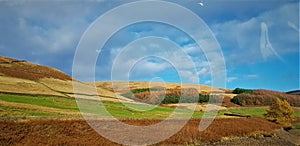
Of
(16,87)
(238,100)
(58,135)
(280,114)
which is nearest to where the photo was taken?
(58,135)

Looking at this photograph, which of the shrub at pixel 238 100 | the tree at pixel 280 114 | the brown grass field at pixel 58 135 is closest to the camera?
the brown grass field at pixel 58 135

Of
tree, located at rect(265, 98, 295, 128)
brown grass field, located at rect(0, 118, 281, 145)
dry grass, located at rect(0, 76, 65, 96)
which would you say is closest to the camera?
brown grass field, located at rect(0, 118, 281, 145)

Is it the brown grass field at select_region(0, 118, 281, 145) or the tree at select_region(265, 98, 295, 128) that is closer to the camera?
the brown grass field at select_region(0, 118, 281, 145)

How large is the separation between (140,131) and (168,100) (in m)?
74.4

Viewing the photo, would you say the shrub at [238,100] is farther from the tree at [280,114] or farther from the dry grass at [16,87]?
the dry grass at [16,87]

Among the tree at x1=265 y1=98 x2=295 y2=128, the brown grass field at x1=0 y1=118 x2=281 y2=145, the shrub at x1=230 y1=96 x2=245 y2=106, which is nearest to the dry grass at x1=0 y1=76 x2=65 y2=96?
the brown grass field at x1=0 y1=118 x2=281 y2=145

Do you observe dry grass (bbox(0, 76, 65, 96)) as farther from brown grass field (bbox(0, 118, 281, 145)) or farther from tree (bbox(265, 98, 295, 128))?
tree (bbox(265, 98, 295, 128))

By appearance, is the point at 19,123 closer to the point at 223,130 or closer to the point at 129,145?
the point at 129,145

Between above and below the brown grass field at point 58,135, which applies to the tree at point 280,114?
above

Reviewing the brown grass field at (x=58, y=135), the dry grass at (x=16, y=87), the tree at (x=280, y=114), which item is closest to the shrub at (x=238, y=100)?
the tree at (x=280, y=114)

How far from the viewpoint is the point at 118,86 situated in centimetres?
13162

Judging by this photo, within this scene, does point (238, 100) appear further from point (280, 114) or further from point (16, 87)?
point (16, 87)

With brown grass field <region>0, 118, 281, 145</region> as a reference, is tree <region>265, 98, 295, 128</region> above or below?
above

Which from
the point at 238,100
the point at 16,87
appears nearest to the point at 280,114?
the point at 238,100
